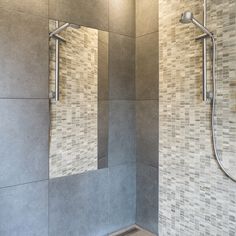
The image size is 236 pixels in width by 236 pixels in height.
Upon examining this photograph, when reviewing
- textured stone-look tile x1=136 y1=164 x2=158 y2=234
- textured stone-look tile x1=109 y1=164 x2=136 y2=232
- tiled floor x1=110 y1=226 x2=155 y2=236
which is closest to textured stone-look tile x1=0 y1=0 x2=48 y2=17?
textured stone-look tile x1=109 y1=164 x2=136 y2=232

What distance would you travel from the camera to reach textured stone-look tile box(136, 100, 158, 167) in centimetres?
213

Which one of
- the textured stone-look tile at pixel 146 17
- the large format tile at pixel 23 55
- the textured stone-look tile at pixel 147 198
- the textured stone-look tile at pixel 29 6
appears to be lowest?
the textured stone-look tile at pixel 147 198

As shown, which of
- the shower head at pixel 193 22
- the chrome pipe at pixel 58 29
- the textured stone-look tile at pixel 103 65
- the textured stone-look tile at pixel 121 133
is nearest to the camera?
the shower head at pixel 193 22

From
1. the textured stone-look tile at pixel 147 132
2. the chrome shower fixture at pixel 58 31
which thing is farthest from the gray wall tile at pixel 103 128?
the chrome shower fixture at pixel 58 31

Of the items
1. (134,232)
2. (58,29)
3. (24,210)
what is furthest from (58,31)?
(134,232)

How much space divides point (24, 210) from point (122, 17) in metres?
1.77

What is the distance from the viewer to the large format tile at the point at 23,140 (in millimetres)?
1607

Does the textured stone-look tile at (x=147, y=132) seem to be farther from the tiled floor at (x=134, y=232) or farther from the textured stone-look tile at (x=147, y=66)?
the tiled floor at (x=134, y=232)

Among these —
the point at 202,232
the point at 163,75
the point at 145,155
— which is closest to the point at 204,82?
the point at 163,75

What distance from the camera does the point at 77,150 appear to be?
77.3 inches

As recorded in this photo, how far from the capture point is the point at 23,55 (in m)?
1.66

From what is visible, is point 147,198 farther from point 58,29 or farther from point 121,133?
point 58,29

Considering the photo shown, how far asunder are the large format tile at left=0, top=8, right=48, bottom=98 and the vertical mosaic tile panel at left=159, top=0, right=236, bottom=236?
3.15 ft

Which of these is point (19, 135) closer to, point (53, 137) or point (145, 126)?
point (53, 137)
